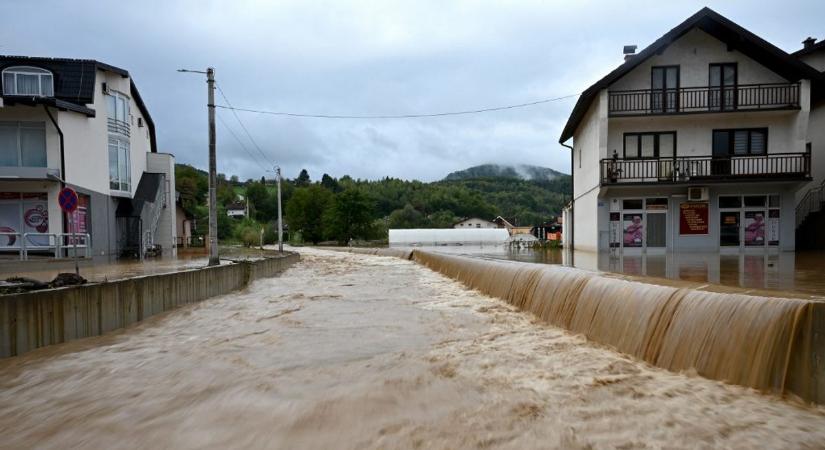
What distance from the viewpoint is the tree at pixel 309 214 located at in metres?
101

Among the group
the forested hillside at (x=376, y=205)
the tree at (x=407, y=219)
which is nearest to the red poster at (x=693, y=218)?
the forested hillside at (x=376, y=205)

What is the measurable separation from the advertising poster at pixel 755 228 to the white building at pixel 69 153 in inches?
1074

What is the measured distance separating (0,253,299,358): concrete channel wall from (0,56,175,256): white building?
10.9m

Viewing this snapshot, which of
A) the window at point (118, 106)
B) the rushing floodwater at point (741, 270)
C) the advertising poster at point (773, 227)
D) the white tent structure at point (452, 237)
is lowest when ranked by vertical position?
the white tent structure at point (452, 237)

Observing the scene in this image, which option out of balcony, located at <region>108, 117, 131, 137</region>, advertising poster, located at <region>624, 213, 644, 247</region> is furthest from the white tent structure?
balcony, located at <region>108, 117, 131, 137</region>

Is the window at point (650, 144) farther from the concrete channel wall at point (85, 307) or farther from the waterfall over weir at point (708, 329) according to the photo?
the concrete channel wall at point (85, 307)

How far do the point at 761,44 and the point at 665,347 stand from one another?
21.2m

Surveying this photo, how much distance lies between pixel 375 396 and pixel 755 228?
21.7 m

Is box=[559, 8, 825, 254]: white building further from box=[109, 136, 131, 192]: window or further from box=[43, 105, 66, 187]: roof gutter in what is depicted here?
box=[109, 136, 131, 192]: window

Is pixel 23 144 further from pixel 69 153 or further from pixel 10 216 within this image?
pixel 10 216

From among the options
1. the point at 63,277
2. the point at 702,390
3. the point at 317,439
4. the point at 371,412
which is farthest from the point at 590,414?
→ the point at 63,277

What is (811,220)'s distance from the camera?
70.8 feet

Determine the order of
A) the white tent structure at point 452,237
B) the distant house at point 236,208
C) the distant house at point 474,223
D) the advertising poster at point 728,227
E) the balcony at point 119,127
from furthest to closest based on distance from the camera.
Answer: the distant house at point 236,208 < the distant house at point 474,223 < the white tent structure at point 452,237 < the balcony at point 119,127 < the advertising poster at point 728,227

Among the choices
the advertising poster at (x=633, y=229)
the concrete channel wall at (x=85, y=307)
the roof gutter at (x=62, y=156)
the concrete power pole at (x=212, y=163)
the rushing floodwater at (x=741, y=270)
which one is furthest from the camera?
the roof gutter at (x=62, y=156)
